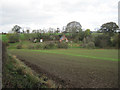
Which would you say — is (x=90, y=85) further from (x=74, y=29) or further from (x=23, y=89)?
(x=74, y=29)

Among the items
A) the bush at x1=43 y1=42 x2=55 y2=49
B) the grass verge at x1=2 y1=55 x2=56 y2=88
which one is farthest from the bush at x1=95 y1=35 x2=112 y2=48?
the grass verge at x1=2 y1=55 x2=56 y2=88

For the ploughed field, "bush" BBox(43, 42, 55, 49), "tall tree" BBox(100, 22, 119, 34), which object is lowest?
the ploughed field

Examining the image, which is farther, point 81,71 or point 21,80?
point 81,71

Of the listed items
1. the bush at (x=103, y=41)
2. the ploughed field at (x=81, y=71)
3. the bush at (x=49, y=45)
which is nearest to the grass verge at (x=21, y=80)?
the ploughed field at (x=81, y=71)

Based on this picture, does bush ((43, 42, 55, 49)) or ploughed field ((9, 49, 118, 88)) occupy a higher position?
bush ((43, 42, 55, 49))

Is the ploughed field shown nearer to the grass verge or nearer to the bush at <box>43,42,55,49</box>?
the grass verge

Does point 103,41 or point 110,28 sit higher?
point 110,28

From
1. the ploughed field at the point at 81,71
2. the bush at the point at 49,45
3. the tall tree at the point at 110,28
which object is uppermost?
the tall tree at the point at 110,28

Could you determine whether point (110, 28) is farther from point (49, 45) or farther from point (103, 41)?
point (49, 45)

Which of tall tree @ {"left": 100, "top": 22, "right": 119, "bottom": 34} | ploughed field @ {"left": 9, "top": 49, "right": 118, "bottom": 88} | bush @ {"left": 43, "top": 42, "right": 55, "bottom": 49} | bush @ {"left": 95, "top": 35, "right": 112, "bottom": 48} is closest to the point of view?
ploughed field @ {"left": 9, "top": 49, "right": 118, "bottom": 88}

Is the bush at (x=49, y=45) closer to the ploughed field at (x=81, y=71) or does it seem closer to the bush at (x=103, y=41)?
the bush at (x=103, y=41)

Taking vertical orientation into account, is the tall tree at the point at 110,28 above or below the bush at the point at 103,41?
above

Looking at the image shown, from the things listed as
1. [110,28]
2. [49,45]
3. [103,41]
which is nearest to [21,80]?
[49,45]

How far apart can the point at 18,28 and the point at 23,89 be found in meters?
104
